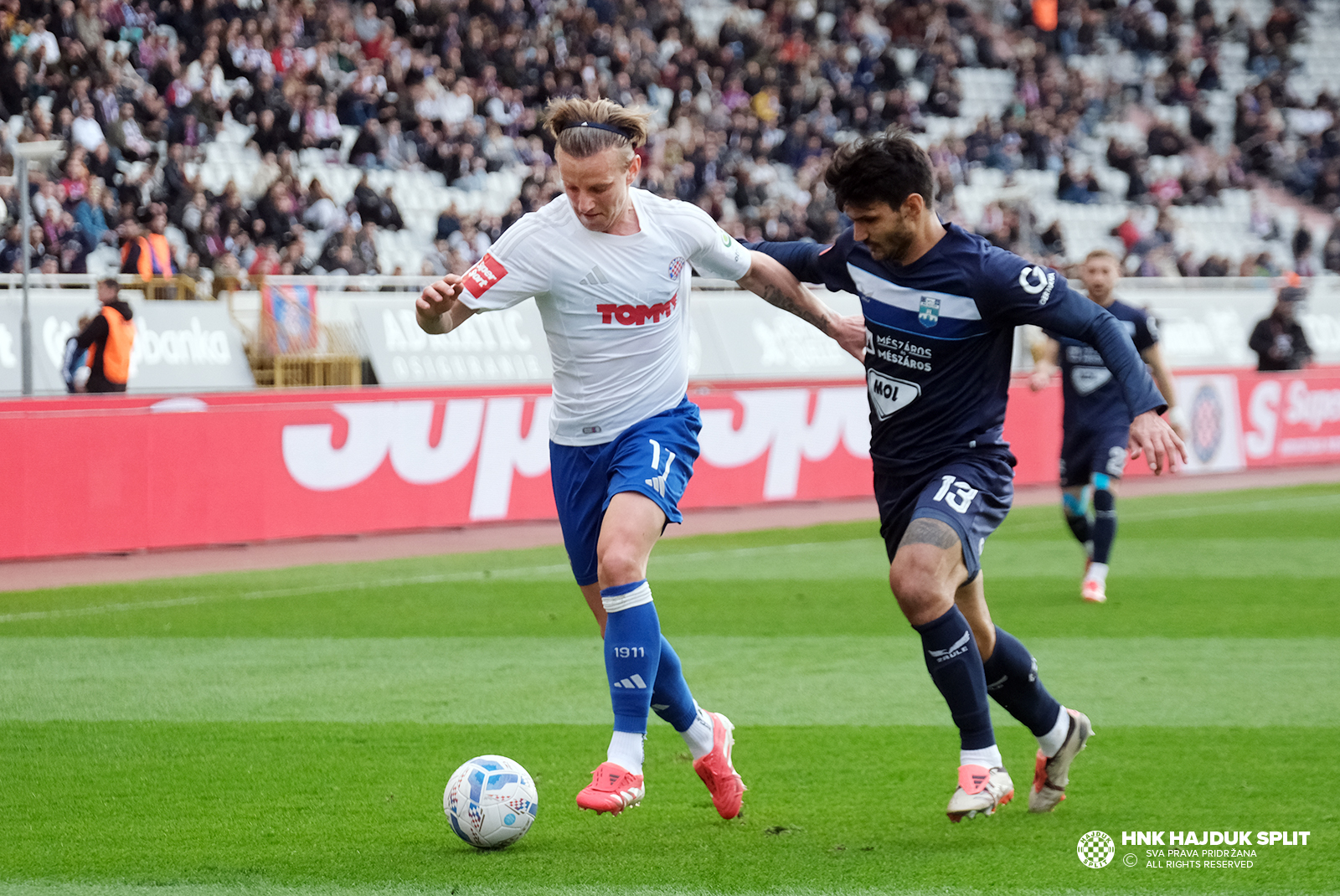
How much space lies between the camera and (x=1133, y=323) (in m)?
10.1

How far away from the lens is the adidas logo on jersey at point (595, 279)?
5320 mm

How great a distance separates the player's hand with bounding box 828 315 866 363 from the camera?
18.7 feet

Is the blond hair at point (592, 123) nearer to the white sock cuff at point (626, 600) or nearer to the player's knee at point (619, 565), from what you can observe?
the player's knee at point (619, 565)

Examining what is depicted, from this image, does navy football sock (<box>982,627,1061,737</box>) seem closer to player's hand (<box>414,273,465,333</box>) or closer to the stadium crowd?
player's hand (<box>414,273,465,333</box>)

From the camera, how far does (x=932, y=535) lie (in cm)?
501

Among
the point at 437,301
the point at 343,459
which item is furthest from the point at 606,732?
the point at 343,459

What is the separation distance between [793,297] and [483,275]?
1107 mm

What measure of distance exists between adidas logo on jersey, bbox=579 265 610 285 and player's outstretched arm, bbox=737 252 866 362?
55 cm

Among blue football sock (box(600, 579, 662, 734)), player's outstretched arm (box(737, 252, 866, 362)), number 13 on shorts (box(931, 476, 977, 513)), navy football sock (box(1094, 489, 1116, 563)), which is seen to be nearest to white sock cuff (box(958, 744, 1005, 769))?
number 13 on shorts (box(931, 476, 977, 513))

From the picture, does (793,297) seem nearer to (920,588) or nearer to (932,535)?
(932,535)

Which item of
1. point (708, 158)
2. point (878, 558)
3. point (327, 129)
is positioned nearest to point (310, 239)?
point (327, 129)

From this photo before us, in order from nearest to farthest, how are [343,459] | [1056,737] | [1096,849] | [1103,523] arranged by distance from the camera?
[1096,849] < [1056,737] < [1103,523] < [343,459]

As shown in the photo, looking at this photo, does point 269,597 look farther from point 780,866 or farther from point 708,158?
point 708,158

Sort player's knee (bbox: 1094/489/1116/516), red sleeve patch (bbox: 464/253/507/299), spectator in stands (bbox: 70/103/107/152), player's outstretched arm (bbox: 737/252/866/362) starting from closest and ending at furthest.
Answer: red sleeve patch (bbox: 464/253/507/299) < player's outstretched arm (bbox: 737/252/866/362) < player's knee (bbox: 1094/489/1116/516) < spectator in stands (bbox: 70/103/107/152)
